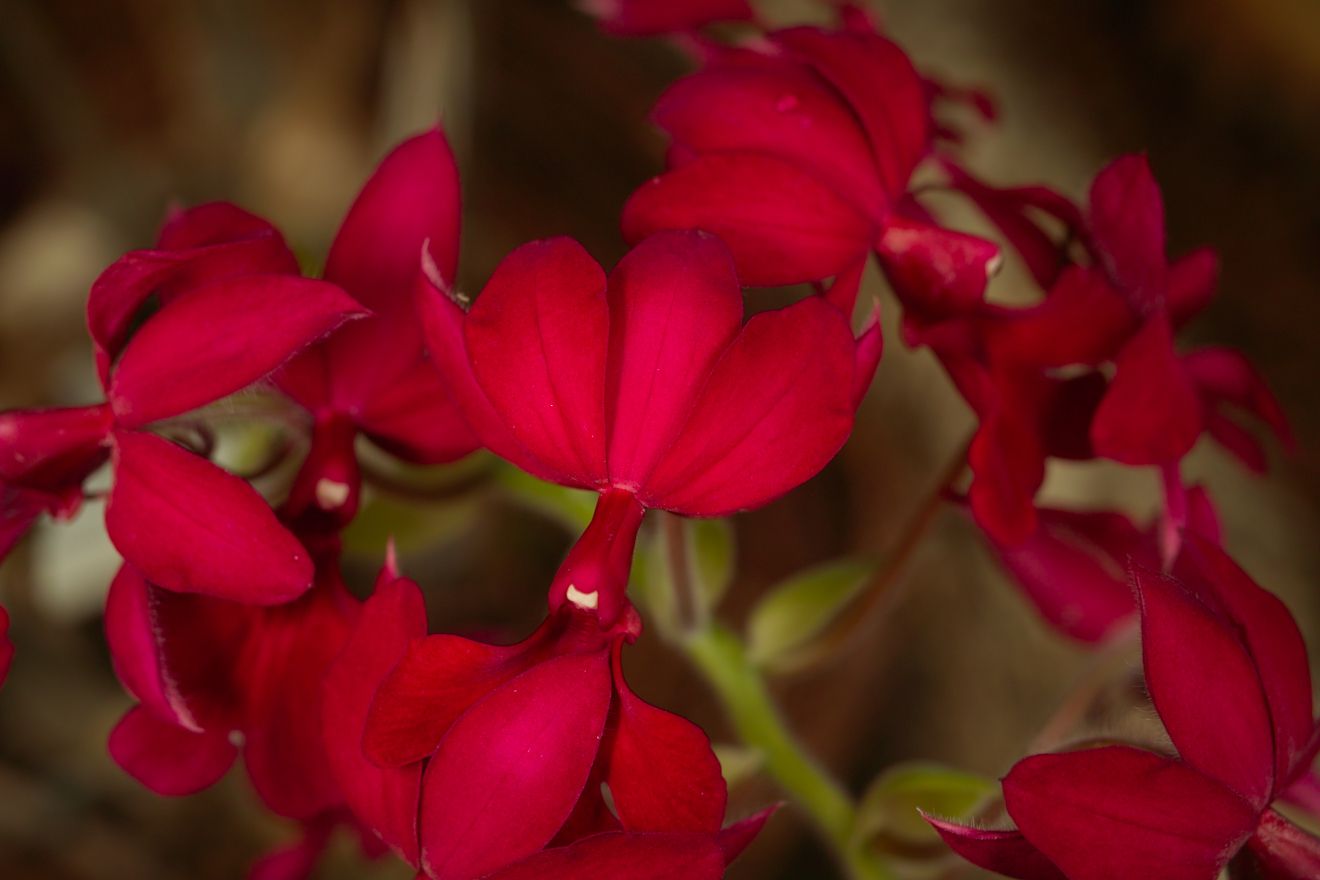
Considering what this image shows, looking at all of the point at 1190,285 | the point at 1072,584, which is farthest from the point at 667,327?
the point at 1072,584

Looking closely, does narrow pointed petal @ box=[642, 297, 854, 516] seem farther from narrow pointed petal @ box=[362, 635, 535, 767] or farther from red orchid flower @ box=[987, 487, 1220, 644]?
red orchid flower @ box=[987, 487, 1220, 644]

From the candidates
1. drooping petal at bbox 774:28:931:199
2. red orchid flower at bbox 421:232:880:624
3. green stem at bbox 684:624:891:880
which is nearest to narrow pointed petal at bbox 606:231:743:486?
red orchid flower at bbox 421:232:880:624

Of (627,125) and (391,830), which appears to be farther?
(627,125)

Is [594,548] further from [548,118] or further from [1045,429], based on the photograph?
[548,118]

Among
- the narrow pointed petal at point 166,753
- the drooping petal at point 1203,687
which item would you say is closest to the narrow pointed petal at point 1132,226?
the drooping petal at point 1203,687

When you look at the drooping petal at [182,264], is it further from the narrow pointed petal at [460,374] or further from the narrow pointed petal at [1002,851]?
the narrow pointed petal at [1002,851]

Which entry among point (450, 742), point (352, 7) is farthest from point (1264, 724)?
point (352, 7)
